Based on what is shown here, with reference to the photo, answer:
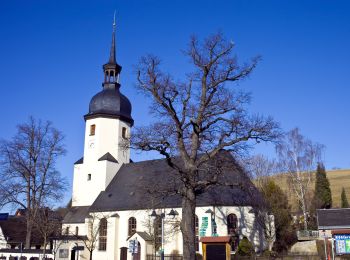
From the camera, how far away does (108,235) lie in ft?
124

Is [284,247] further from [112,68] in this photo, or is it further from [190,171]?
[112,68]

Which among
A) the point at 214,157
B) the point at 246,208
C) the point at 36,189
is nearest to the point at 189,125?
the point at 214,157

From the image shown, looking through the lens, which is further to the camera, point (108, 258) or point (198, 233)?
point (108, 258)

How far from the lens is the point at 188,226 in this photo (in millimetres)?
19250

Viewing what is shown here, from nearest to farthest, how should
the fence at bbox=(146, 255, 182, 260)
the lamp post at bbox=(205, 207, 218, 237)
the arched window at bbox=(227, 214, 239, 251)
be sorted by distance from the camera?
the fence at bbox=(146, 255, 182, 260), the lamp post at bbox=(205, 207, 218, 237), the arched window at bbox=(227, 214, 239, 251)

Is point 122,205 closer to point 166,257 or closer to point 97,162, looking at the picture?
point 97,162

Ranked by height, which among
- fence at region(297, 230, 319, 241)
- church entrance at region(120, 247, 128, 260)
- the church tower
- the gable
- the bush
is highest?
the church tower

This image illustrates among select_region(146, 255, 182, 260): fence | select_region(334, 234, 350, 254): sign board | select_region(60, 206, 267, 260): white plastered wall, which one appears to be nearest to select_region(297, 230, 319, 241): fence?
select_region(60, 206, 267, 260): white plastered wall

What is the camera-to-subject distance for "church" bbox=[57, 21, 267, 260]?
109 ft

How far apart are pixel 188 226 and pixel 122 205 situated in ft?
66.5

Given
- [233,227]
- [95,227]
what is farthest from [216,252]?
[95,227]

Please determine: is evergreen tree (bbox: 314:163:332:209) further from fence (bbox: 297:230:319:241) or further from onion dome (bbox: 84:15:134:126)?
onion dome (bbox: 84:15:134:126)

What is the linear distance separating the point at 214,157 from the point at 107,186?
78.1 feet

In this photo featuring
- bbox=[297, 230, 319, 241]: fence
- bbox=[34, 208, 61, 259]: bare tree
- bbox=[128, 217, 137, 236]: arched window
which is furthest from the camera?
bbox=[297, 230, 319, 241]: fence
